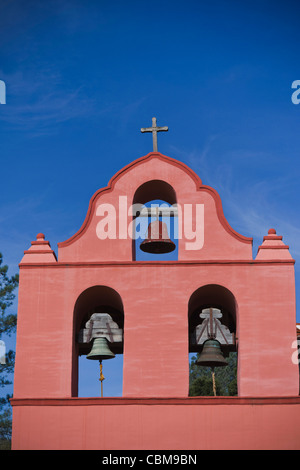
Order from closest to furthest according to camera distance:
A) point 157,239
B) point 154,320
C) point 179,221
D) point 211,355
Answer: point 154,320, point 211,355, point 179,221, point 157,239

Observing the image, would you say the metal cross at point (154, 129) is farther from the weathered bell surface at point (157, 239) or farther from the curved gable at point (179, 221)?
the weathered bell surface at point (157, 239)

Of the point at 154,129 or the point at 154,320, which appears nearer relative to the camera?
Answer: the point at 154,320

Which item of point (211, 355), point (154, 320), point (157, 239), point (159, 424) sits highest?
point (157, 239)

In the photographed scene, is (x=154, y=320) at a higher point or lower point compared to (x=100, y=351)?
higher

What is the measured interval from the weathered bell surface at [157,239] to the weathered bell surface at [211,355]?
Result: 1994 mm

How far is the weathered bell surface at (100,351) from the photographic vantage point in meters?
15.8

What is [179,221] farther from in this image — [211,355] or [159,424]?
[159,424]

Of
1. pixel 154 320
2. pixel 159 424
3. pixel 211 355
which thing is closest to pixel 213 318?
pixel 211 355

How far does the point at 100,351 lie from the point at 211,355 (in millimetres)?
2037

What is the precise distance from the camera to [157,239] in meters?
16.4

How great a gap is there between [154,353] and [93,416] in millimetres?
1564

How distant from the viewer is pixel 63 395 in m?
15.1

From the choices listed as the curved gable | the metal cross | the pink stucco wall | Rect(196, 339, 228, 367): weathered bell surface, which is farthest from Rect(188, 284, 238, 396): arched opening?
the metal cross

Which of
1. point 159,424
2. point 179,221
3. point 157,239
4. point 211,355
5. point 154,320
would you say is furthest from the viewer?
point 157,239
